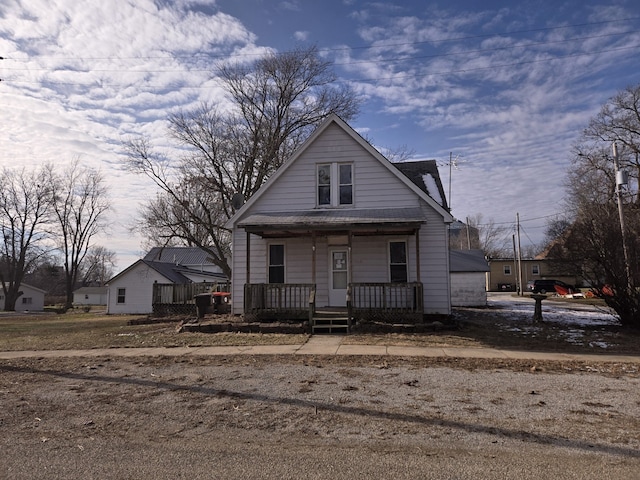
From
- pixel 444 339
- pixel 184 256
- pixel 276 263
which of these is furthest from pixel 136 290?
pixel 444 339

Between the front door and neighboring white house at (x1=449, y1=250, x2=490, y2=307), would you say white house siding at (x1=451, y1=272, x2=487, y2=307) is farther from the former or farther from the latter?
the front door

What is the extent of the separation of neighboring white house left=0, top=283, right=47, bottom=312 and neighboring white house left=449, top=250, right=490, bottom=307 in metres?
63.4

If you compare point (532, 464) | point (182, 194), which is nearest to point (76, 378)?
point (532, 464)

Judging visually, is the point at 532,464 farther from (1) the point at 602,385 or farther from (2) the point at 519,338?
(2) the point at 519,338

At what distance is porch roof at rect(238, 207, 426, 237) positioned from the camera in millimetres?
13734

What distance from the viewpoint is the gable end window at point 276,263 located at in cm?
1622

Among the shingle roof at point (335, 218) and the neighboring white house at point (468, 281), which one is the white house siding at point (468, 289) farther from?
the shingle roof at point (335, 218)

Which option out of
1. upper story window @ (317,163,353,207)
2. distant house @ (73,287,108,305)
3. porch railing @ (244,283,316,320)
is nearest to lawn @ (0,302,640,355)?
porch railing @ (244,283,316,320)

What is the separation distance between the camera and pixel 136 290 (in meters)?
36.0

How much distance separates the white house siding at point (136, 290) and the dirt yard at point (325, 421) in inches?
1107

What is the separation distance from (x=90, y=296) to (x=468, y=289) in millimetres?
69439

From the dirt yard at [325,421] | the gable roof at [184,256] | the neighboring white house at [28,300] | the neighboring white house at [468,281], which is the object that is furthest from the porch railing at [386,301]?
the neighboring white house at [28,300]

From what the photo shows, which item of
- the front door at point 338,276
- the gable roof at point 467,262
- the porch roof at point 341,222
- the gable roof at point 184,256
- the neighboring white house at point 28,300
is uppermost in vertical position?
the gable roof at point 184,256

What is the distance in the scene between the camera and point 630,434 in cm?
480
